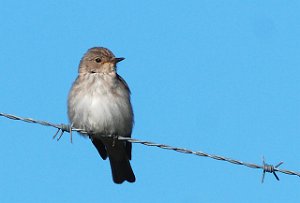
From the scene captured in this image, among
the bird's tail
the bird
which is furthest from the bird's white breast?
the bird's tail

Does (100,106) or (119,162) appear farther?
(119,162)

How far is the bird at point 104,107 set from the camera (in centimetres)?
967

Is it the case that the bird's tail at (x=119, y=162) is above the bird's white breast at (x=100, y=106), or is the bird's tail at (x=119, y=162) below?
below

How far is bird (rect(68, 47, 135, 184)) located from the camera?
967 centimetres

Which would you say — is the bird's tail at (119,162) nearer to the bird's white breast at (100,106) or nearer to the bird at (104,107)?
the bird at (104,107)

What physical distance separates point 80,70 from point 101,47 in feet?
1.96

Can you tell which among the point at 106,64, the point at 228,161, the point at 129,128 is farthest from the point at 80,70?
the point at 228,161

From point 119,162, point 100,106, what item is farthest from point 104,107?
point 119,162

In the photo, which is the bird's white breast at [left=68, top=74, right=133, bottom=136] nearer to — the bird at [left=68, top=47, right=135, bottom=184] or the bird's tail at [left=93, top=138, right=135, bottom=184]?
the bird at [left=68, top=47, right=135, bottom=184]

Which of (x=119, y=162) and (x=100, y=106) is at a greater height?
(x=100, y=106)

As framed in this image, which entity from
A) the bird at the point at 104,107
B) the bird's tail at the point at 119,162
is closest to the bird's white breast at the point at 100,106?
the bird at the point at 104,107

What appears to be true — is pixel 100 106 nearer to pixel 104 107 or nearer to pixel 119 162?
pixel 104 107

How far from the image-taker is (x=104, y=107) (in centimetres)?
966

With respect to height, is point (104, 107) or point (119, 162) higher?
point (104, 107)
